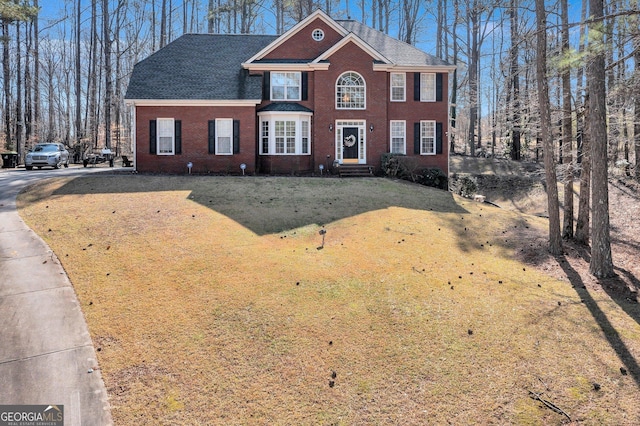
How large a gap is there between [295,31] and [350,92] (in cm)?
439

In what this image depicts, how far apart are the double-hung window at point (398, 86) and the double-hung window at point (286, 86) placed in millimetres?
5049

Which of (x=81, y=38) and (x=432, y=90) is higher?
(x=81, y=38)

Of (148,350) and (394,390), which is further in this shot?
(148,350)

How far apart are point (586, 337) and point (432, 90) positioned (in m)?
17.9

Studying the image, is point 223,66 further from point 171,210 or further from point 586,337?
point 586,337

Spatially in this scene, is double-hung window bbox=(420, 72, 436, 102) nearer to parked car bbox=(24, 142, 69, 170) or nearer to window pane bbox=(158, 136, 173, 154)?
window pane bbox=(158, 136, 173, 154)

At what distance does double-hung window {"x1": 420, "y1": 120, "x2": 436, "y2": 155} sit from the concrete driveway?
18.2 meters

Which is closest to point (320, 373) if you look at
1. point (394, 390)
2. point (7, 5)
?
point (394, 390)

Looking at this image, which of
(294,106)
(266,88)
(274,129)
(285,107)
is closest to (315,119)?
(294,106)

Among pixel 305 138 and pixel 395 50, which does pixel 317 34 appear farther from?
pixel 305 138

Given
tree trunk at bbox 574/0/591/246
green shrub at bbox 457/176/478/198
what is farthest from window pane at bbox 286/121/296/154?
tree trunk at bbox 574/0/591/246

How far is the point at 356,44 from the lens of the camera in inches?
829

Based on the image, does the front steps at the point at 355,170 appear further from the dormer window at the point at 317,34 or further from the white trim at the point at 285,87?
the dormer window at the point at 317,34

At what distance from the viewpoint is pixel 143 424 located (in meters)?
4.40
